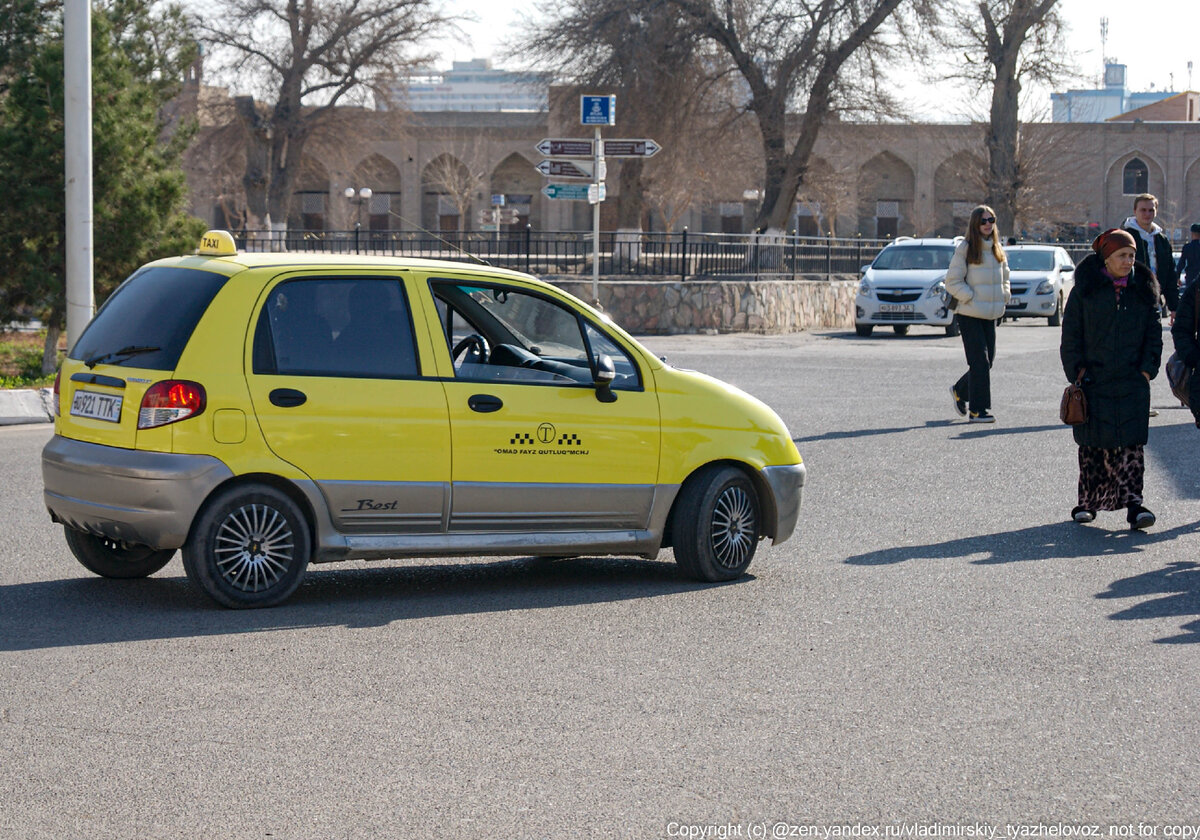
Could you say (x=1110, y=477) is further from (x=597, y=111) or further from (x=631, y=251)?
(x=631, y=251)

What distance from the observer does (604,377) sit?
6.88m

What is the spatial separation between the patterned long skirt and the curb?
9211 mm

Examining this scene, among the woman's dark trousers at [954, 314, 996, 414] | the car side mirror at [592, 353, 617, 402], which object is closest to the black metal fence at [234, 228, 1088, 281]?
the woman's dark trousers at [954, 314, 996, 414]

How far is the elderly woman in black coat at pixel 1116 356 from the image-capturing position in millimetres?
8828

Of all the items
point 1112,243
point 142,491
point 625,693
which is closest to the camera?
point 625,693

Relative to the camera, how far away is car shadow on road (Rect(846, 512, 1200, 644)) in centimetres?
688

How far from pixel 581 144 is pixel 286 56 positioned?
97.5 ft

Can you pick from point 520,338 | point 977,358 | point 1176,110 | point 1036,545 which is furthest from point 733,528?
point 1176,110

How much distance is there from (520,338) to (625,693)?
2.49 m

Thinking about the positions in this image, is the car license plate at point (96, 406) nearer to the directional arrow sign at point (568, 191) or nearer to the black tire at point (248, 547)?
the black tire at point (248, 547)

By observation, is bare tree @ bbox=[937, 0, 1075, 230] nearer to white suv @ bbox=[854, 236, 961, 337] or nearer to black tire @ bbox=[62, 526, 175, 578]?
white suv @ bbox=[854, 236, 961, 337]

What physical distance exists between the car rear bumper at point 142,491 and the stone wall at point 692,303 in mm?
20785

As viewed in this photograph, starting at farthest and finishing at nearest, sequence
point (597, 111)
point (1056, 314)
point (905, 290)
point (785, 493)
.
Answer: point (1056, 314)
point (905, 290)
point (597, 111)
point (785, 493)

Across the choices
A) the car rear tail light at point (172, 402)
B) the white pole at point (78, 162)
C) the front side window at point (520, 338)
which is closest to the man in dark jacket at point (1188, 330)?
the front side window at point (520, 338)
